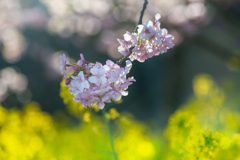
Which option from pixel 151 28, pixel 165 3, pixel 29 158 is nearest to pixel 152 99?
pixel 165 3

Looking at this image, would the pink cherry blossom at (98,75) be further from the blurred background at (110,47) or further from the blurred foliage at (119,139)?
the blurred background at (110,47)

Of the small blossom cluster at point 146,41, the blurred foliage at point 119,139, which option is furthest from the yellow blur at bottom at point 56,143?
the small blossom cluster at point 146,41

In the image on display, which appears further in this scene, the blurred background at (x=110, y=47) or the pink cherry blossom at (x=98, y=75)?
the blurred background at (x=110, y=47)

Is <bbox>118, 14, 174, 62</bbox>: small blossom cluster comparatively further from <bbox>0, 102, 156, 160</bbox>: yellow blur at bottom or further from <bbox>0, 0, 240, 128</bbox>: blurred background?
<bbox>0, 0, 240, 128</bbox>: blurred background

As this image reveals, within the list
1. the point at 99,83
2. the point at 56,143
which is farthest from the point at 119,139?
the point at 99,83

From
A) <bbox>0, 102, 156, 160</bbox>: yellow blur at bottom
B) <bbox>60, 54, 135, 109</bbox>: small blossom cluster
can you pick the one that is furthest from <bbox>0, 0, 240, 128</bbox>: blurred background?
<bbox>60, 54, 135, 109</bbox>: small blossom cluster

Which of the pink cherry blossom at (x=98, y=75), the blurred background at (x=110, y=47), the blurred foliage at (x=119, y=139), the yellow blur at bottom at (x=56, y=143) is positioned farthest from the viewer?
the blurred background at (x=110, y=47)

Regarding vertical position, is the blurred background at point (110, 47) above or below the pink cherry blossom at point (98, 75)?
above
